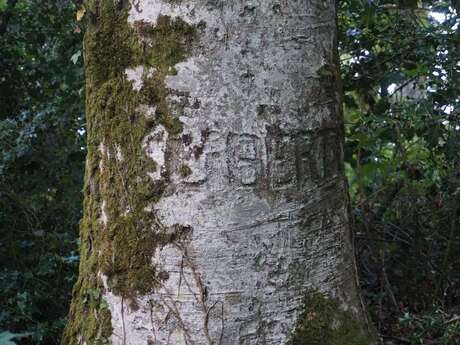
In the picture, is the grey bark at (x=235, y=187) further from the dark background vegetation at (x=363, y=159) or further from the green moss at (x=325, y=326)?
the dark background vegetation at (x=363, y=159)

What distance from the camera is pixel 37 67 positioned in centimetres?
461

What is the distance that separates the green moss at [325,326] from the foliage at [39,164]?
1874 millimetres

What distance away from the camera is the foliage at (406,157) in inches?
140

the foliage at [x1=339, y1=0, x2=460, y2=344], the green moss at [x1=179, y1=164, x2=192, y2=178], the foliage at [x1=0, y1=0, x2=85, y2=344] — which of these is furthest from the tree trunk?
the foliage at [x1=0, y1=0, x2=85, y2=344]

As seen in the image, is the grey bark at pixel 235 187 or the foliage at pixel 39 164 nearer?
the grey bark at pixel 235 187

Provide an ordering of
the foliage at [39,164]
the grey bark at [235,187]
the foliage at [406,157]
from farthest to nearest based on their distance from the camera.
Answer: the foliage at [39,164] < the foliage at [406,157] < the grey bark at [235,187]

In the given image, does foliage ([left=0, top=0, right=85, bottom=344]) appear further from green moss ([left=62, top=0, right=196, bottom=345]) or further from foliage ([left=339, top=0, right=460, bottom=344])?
foliage ([left=339, top=0, right=460, bottom=344])

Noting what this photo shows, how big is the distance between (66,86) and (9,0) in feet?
2.49

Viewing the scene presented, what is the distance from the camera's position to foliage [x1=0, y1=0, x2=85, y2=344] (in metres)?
3.68

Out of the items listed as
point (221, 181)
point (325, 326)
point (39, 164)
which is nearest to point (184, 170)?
point (221, 181)

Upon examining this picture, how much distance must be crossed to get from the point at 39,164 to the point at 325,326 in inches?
111

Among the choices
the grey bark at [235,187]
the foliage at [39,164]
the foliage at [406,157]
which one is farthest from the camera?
the foliage at [39,164]

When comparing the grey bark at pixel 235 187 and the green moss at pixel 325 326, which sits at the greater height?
the grey bark at pixel 235 187

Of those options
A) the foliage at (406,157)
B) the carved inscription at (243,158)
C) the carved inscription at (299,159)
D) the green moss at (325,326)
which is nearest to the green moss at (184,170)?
the carved inscription at (243,158)
